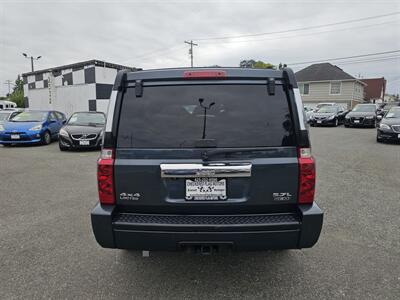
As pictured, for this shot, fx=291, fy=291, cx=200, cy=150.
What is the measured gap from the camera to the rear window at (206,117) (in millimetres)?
2350

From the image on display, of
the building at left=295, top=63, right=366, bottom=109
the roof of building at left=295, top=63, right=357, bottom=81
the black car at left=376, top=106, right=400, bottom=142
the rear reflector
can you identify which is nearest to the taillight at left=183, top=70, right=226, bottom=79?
the rear reflector

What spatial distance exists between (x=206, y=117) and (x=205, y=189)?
586mm

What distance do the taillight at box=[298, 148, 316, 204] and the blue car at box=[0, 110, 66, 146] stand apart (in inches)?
443

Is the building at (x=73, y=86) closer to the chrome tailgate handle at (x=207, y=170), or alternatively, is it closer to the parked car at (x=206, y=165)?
the parked car at (x=206, y=165)

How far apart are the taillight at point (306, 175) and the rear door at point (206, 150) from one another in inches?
2.0

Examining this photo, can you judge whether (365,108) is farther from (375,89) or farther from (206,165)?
(375,89)

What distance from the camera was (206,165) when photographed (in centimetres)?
229

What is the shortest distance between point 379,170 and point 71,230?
22.2 feet

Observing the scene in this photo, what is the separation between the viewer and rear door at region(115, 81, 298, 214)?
7.59 feet

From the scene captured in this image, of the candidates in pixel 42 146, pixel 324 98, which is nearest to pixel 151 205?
pixel 42 146

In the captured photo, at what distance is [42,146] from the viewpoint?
36.8 ft

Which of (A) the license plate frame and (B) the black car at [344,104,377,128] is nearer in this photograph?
(A) the license plate frame

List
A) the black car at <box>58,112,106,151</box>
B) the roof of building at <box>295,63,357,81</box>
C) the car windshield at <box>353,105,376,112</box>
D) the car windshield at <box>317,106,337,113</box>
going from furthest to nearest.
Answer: the roof of building at <box>295,63,357,81</box> < the car windshield at <box>317,106,337,113</box> < the car windshield at <box>353,105,376,112</box> < the black car at <box>58,112,106,151</box>

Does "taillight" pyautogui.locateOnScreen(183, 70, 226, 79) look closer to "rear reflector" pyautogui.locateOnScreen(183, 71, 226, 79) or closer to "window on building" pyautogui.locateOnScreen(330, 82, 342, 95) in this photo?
"rear reflector" pyautogui.locateOnScreen(183, 71, 226, 79)
